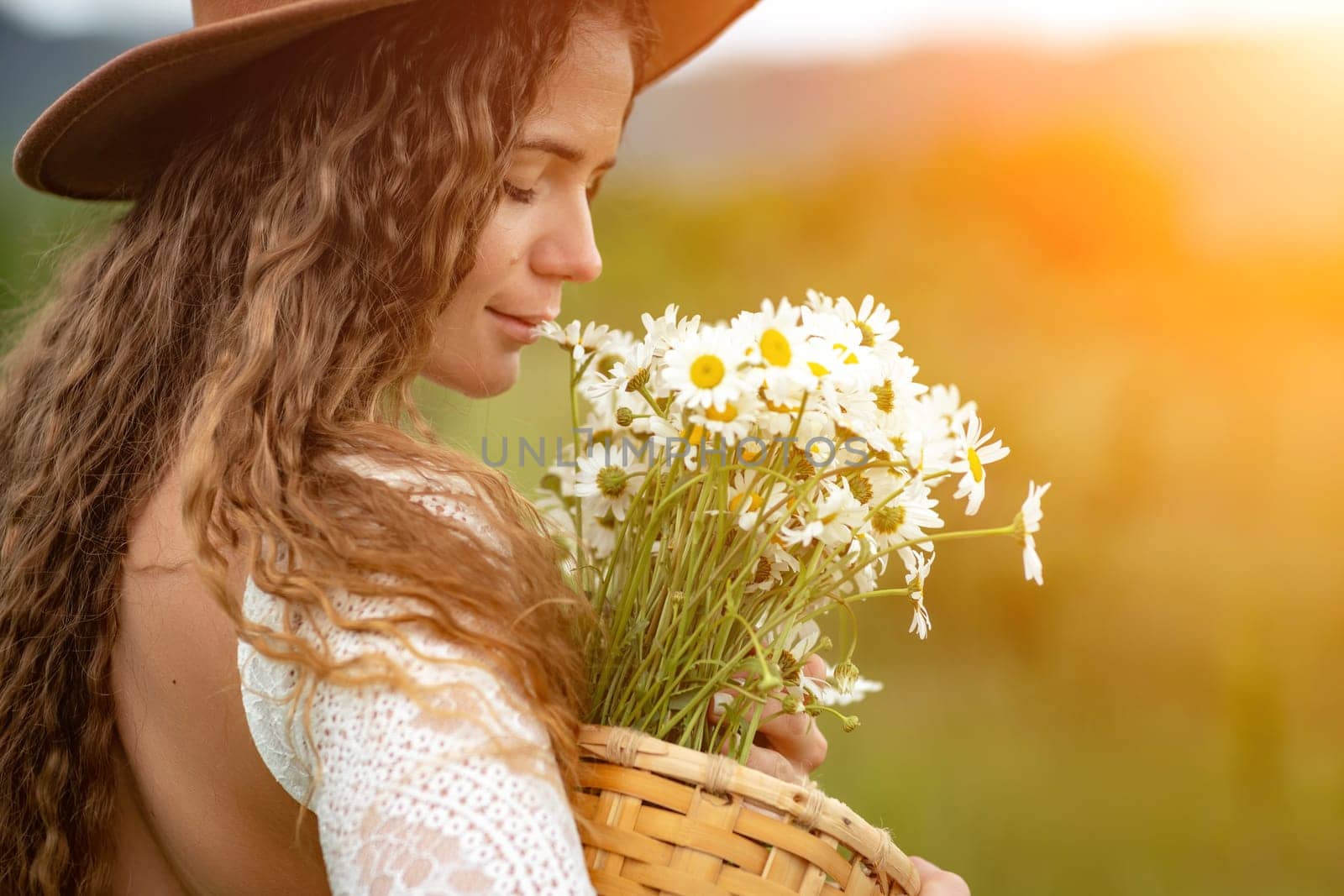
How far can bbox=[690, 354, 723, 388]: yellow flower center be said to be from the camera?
72 cm

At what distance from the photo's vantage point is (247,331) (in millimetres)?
857

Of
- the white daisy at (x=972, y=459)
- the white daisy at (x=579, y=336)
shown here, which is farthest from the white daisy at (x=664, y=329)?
the white daisy at (x=972, y=459)

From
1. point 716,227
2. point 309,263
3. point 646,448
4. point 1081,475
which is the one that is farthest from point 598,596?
point 716,227

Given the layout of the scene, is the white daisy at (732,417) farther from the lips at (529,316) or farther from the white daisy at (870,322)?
the lips at (529,316)

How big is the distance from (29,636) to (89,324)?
0.30 m

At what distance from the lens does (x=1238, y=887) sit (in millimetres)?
2398

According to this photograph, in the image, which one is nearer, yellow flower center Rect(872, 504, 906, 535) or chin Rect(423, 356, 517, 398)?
yellow flower center Rect(872, 504, 906, 535)

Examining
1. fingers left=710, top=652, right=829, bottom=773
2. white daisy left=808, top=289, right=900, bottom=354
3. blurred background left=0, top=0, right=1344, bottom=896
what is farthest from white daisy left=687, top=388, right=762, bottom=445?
blurred background left=0, top=0, right=1344, bottom=896

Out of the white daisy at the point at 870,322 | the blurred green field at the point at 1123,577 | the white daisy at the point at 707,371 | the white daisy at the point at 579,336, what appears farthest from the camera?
the blurred green field at the point at 1123,577

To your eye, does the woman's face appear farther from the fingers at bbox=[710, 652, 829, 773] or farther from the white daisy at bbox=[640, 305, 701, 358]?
the fingers at bbox=[710, 652, 829, 773]

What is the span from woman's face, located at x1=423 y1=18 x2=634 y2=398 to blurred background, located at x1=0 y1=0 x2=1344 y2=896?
1.33 m

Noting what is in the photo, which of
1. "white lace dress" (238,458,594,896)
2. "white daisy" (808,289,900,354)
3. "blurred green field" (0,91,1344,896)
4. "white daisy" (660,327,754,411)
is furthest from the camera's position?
"blurred green field" (0,91,1344,896)

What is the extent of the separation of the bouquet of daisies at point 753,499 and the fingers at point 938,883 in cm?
16

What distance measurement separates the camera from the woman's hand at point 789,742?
0.85 metres
